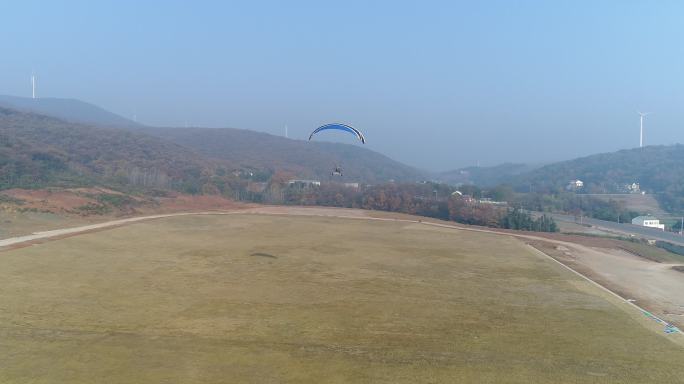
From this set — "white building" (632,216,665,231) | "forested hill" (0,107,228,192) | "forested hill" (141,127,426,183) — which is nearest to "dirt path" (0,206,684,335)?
"forested hill" (0,107,228,192)

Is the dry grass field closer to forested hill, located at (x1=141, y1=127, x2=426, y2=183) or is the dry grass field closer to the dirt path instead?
the dirt path

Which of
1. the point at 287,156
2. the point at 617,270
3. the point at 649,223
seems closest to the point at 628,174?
the point at 649,223

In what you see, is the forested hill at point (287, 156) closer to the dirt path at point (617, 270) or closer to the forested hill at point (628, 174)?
the forested hill at point (628, 174)

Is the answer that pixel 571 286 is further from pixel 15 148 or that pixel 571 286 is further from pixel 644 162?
pixel 644 162

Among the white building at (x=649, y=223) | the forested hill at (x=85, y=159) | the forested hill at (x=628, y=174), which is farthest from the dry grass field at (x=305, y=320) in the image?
the forested hill at (x=628, y=174)

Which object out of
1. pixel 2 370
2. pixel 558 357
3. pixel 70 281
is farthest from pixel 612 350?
pixel 70 281
